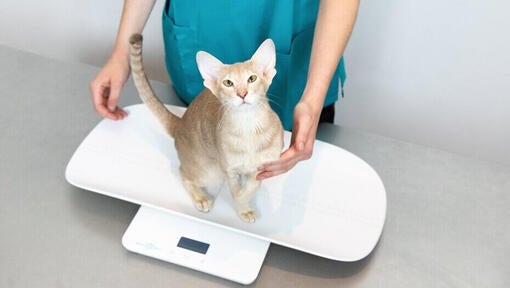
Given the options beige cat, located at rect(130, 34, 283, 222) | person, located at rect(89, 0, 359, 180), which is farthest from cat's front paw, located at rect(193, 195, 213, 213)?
person, located at rect(89, 0, 359, 180)

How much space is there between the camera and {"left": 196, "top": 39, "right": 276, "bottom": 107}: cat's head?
0.77 m

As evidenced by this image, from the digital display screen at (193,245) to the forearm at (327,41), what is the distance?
0.30 m

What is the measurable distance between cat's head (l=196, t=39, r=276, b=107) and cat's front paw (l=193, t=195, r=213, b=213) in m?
0.27

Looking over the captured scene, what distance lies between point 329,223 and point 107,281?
1.27ft

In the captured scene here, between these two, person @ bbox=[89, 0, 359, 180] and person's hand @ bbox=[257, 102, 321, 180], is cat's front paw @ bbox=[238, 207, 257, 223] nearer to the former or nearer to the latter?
person's hand @ bbox=[257, 102, 321, 180]

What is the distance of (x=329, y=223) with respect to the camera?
3.28 ft

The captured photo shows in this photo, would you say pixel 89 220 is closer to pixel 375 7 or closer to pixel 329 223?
pixel 329 223

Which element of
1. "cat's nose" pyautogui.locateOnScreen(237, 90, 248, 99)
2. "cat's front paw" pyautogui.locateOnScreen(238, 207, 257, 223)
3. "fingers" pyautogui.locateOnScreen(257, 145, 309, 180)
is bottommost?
"cat's front paw" pyautogui.locateOnScreen(238, 207, 257, 223)

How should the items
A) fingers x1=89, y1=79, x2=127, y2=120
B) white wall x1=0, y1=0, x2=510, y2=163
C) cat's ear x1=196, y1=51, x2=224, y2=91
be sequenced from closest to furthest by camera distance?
cat's ear x1=196, y1=51, x2=224, y2=91
fingers x1=89, y1=79, x2=127, y2=120
white wall x1=0, y1=0, x2=510, y2=163

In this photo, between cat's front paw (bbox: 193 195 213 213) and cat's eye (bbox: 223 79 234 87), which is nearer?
cat's eye (bbox: 223 79 234 87)

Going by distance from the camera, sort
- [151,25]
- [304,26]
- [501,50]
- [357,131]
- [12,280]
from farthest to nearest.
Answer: [151,25], [501,50], [357,131], [304,26], [12,280]

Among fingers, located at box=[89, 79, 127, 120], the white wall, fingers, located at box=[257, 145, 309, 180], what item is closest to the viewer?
fingers, located at box=[257, 145, 309, 180]

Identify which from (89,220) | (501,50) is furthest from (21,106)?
(501,50)

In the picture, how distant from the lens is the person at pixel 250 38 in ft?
3.26
